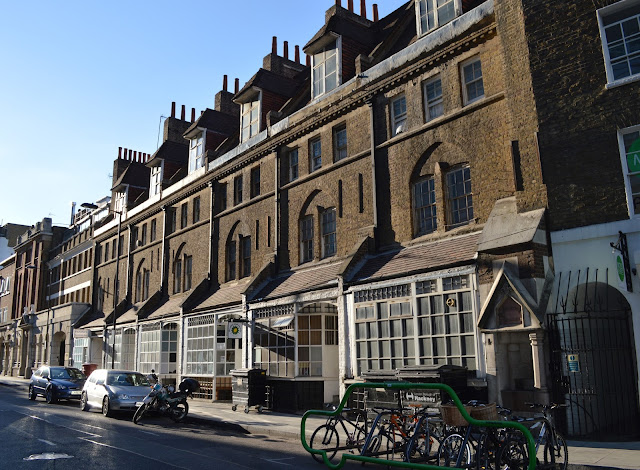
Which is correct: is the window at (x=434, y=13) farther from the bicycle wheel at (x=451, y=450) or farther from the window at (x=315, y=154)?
the bicycle wheel at (x=451, y=450)

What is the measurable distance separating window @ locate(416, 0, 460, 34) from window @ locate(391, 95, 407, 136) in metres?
2.33

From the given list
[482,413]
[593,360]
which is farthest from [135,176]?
[482,413]

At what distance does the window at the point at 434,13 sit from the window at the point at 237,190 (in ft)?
36.2

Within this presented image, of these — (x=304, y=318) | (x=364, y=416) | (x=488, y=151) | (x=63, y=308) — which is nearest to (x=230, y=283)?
(x=304, y=318)

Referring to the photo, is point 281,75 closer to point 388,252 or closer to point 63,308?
point 388,252

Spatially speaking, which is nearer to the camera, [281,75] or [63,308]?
[281,75]

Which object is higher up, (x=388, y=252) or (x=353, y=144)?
(x=353, y=144)

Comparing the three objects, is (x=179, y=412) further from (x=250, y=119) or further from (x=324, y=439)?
(x=250, y=119)

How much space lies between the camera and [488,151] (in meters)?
14.8

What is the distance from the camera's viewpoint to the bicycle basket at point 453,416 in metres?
8.02

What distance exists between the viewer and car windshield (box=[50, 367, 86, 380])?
2414 centimetres

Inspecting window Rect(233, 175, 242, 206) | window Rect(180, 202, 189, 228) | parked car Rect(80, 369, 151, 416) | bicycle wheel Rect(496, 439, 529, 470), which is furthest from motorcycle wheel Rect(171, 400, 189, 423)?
A: window Rect(180, 202, 189, 228)

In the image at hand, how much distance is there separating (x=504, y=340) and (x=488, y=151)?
16.5 ft

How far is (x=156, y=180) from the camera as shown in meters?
33.8
